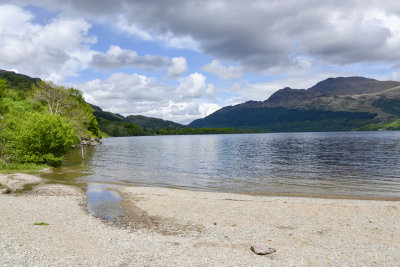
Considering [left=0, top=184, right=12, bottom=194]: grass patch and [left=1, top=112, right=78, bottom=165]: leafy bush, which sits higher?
[left=1, top=112, right=78, bottom=165]: leafy bush

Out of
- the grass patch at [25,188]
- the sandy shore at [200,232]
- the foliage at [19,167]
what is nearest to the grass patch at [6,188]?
the grass patch at [25,188]

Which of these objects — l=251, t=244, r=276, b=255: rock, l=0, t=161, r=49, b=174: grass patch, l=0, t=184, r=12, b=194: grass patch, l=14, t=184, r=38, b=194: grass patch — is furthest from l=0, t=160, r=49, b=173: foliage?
l=251, t=244, r=276, b=255: rock

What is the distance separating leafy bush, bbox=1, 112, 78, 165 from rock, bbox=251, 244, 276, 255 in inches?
1726

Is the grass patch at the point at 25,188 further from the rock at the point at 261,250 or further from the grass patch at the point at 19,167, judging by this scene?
the rock at the point at 261,250

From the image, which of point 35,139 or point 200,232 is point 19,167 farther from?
point 200,232

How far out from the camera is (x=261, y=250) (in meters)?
13.9

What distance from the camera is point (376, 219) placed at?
2086cm

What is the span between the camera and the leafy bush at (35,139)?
146ft

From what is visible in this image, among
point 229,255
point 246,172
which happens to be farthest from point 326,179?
point 229,255

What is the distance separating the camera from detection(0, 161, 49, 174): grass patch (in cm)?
3989

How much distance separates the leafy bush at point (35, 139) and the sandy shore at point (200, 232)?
2170cm

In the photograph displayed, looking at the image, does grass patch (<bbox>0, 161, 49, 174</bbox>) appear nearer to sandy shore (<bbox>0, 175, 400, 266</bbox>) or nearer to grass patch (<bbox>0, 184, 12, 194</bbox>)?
→ grass patch (<bbox>0, 184, 12, 194</bbox>)

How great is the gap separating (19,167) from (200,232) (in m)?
38.7

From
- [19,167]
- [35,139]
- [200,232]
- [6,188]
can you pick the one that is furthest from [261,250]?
[35,139]
